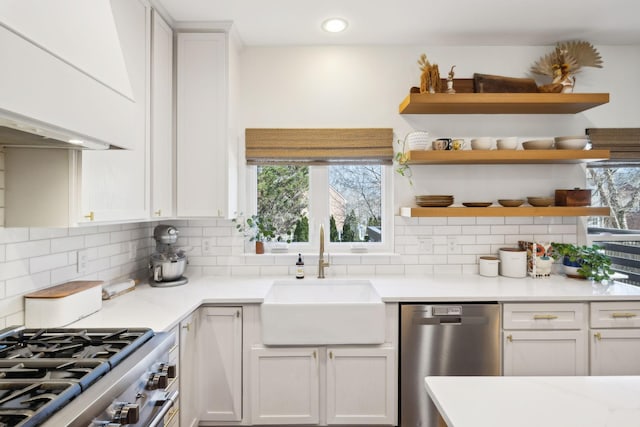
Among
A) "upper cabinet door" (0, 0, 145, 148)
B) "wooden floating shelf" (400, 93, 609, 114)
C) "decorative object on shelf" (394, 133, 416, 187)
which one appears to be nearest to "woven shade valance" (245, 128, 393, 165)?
"decorative object on shelf" (394, 133, 416, 187)

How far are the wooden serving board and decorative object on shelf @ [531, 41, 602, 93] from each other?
3217 millimetres

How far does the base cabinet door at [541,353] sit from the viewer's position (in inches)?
84.7

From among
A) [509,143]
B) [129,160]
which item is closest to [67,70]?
[129,160]

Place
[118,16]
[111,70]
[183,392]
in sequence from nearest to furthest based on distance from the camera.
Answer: [111,70], [118,16], [183,392]

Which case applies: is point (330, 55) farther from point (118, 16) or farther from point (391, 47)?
point (118, 16)

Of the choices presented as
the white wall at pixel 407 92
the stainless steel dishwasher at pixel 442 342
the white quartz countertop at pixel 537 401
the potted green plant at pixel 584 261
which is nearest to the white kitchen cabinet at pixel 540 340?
the stainless steel dishwasher at pixel 442 342

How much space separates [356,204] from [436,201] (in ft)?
2.12

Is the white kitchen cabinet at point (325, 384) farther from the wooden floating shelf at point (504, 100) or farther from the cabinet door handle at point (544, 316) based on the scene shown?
the wooden floating shelf at point (504, 100)

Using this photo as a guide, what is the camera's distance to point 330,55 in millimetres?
2783

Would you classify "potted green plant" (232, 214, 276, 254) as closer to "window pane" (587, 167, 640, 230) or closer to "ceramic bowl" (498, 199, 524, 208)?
"ceramic bowl" (498, 199, 524, 208)

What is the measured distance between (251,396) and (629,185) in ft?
10.7

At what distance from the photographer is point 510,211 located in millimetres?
2541

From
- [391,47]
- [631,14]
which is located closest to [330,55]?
[391,47]

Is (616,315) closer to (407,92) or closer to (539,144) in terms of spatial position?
A: (539,144)
